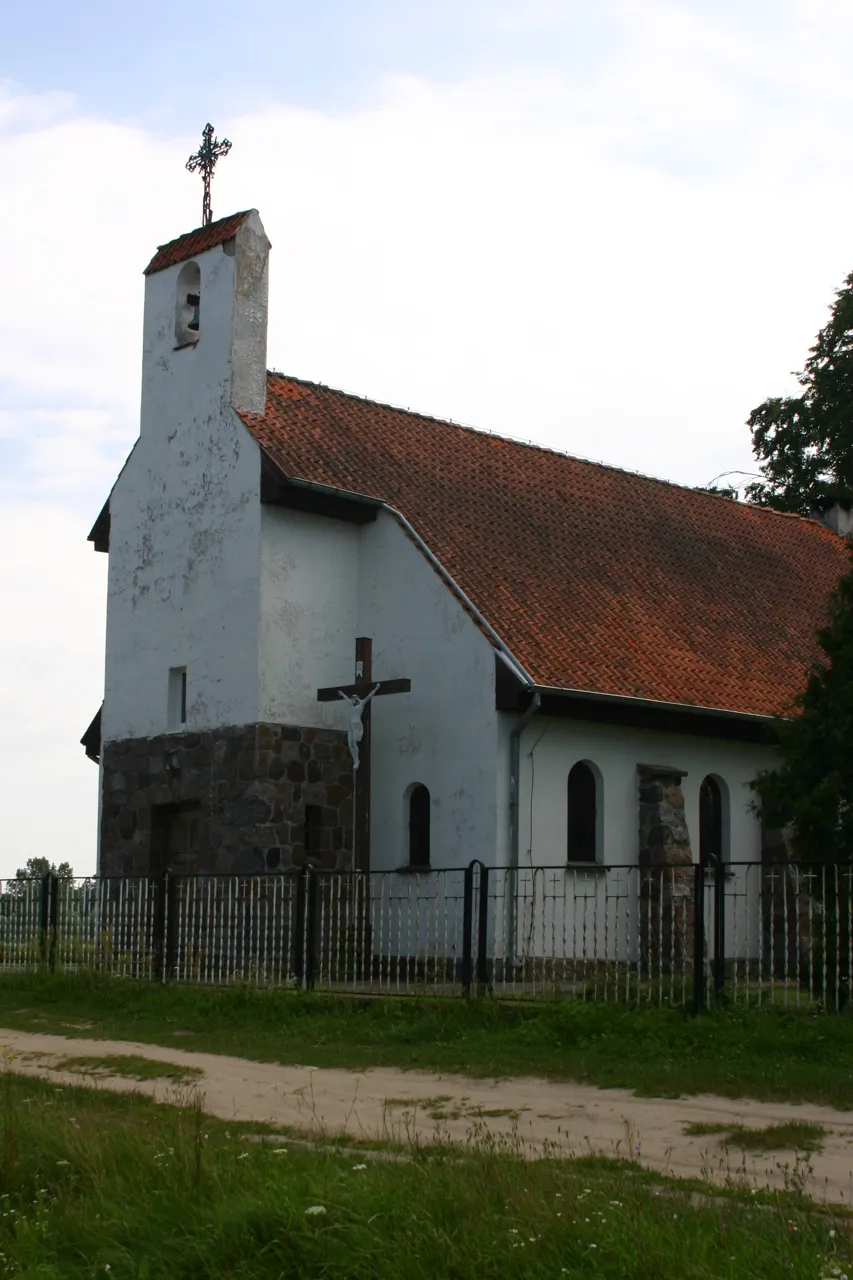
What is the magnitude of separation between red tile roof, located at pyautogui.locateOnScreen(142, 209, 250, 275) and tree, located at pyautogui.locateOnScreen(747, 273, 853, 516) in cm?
1796

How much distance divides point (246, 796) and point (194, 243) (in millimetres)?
8830

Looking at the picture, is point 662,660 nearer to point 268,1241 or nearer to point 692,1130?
point 692,1130

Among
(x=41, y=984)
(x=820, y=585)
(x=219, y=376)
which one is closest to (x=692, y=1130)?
(x=41, y=984)

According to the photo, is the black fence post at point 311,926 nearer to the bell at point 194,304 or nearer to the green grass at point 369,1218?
the green grass at point 369,1218

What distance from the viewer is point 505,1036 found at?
48.4ft

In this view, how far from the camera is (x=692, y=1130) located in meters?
10.4

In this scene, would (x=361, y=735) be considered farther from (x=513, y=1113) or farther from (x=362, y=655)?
(x=513, y=1113)

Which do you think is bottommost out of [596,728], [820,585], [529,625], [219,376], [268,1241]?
[268,1241]

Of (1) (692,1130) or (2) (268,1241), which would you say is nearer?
(2) (268,1241)

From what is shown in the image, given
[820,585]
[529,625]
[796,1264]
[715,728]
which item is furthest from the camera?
[820,585]

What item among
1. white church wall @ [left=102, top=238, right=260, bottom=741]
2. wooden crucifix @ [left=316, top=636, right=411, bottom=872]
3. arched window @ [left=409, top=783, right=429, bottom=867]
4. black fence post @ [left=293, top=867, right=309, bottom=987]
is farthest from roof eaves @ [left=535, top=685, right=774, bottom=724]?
black fence post @ [left=293, top=867, right=309, bottom=987]

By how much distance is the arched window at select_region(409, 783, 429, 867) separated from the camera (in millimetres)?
23578

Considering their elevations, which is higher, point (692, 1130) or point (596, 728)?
point (596, 728)

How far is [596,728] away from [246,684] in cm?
505
